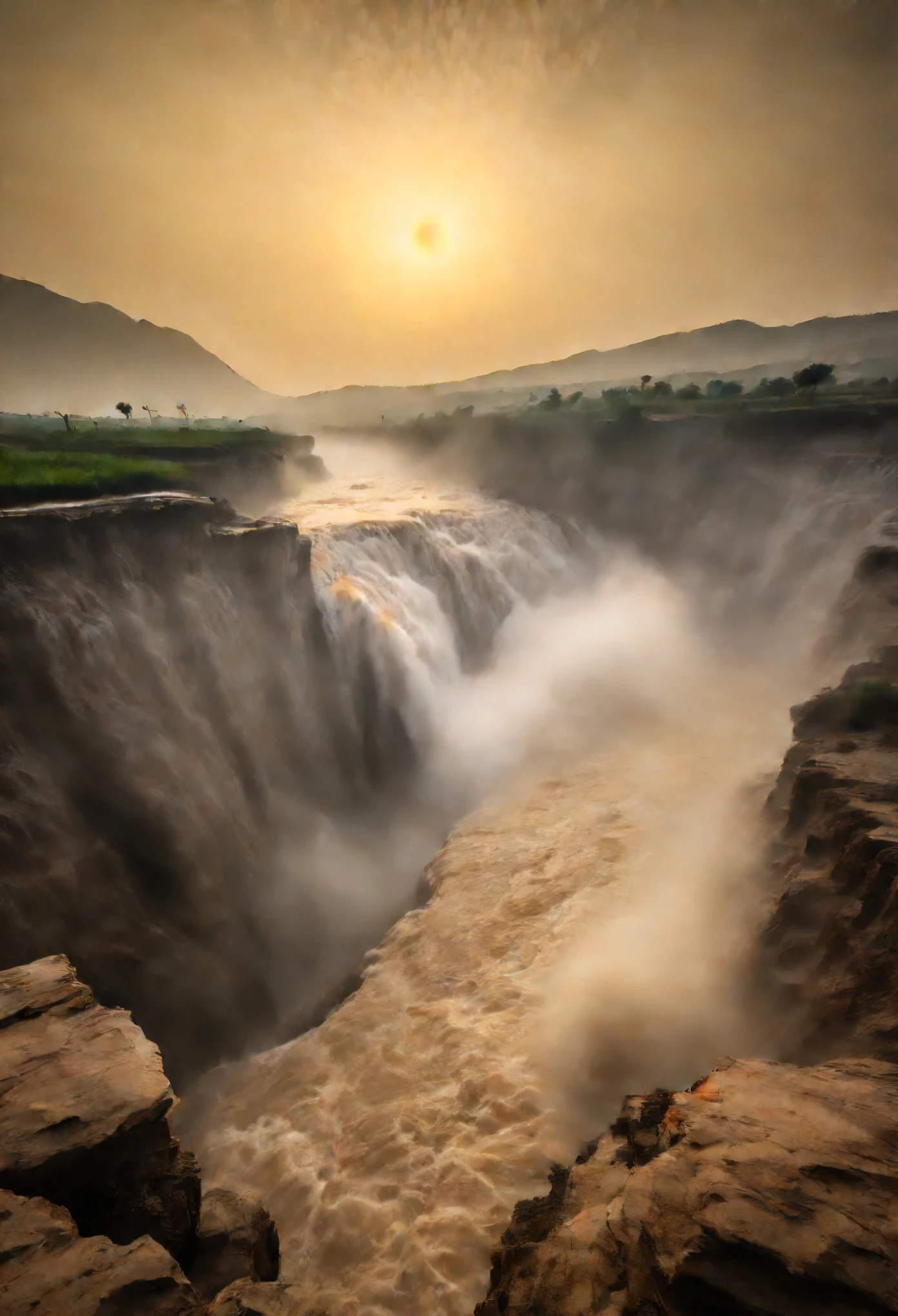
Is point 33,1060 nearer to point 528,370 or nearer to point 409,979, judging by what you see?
point 409,979

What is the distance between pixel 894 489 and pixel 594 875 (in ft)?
64.5

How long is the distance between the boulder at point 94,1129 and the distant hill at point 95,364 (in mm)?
39296

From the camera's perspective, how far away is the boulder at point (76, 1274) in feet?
10.3

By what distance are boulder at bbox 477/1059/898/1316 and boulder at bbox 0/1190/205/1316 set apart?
7.85 ft

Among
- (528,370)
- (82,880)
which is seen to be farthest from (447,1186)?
(528,370)

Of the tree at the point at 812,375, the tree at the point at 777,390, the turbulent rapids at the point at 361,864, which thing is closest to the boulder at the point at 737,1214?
the turbulent rapids at the point at 361,864

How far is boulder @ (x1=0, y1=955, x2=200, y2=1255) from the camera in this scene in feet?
13.1

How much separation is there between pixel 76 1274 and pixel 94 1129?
0.94 m

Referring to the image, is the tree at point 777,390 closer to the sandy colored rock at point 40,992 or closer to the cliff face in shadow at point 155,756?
the cliff face in shadow at point 155,756

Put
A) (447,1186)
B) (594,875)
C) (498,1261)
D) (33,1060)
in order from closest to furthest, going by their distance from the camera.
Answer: (33,1060)
(498,1261)
(447,1186)
(594,875)

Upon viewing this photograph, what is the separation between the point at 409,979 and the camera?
385 inches

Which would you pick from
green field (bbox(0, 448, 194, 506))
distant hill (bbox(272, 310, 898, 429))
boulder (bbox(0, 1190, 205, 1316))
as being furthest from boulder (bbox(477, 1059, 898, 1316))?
distant hill (bbox(272, 310, 898, 429))

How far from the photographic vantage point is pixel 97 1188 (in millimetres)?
4105

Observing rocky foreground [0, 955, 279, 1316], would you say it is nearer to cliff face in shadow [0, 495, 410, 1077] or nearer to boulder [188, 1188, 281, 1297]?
boulder [188, 1188, 281, 1297]
